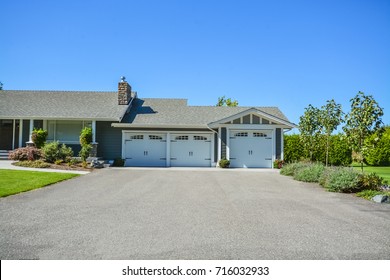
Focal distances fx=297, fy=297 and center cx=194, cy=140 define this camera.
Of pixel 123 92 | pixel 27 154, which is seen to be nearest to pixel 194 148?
pixel 123 92

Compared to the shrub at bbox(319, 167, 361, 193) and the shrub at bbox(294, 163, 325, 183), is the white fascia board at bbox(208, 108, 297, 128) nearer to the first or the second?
the shrub at bbox(294, 163, 325, 183)

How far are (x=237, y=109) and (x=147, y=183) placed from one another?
1399cm

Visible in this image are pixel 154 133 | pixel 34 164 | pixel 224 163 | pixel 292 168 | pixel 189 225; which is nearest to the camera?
pixel 189 225

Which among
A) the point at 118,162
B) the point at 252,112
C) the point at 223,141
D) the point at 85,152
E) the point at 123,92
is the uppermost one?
the point at 123,92

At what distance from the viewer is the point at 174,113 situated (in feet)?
72.7

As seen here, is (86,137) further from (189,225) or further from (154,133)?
(189,225)

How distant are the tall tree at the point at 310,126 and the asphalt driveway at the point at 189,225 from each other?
10.1 meters

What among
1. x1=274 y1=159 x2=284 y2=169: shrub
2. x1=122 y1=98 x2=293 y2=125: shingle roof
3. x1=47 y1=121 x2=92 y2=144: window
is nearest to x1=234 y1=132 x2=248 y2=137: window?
x1=122 y1=98 x2=293 y2=125: shingle roof

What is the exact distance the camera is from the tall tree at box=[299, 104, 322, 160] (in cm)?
1888

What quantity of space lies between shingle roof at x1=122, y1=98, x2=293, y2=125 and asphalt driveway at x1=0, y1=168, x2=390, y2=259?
11.1m

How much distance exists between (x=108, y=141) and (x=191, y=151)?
5605mm

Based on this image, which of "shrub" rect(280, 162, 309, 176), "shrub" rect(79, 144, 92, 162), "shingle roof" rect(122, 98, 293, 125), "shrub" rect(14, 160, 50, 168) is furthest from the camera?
"shingle roof" rect(122, 98, 293, 125)

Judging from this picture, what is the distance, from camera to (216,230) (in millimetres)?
5375
